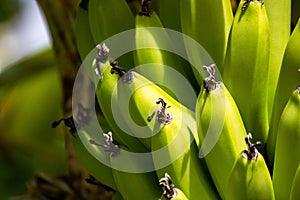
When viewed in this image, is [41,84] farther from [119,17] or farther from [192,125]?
[192,125]

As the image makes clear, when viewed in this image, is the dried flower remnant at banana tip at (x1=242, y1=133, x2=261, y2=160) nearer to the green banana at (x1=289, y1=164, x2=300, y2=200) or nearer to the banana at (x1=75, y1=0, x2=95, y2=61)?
the green banana at (x1=289, y1=164, x2=300, y2=200)

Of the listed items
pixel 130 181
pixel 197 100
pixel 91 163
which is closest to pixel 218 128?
pixel 197 100

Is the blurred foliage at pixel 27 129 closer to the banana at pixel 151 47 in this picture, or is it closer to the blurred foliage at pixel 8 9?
the blurred foliage at pixel 8 9

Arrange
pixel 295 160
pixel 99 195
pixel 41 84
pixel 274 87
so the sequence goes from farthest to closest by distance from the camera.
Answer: pixel 41 84 → pixel 99 195 → pixel 274 87 → pixel 295 160

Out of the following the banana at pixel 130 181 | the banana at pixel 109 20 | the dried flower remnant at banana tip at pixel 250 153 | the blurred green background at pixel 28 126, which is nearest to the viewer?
the dried flower remnant at banana tip at pixel 250 153

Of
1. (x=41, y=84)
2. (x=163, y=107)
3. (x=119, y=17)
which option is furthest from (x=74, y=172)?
(x=41, y=84)

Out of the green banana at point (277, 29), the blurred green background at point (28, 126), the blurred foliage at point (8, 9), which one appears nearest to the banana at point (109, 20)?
the green banana at point (277, 29)

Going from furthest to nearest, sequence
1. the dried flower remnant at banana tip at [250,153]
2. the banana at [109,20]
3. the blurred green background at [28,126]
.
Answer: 1. the blurred green background at [28,126]
2. the banana at [109,20]
3. the dried flower remnant at banana tip at [250,153]
